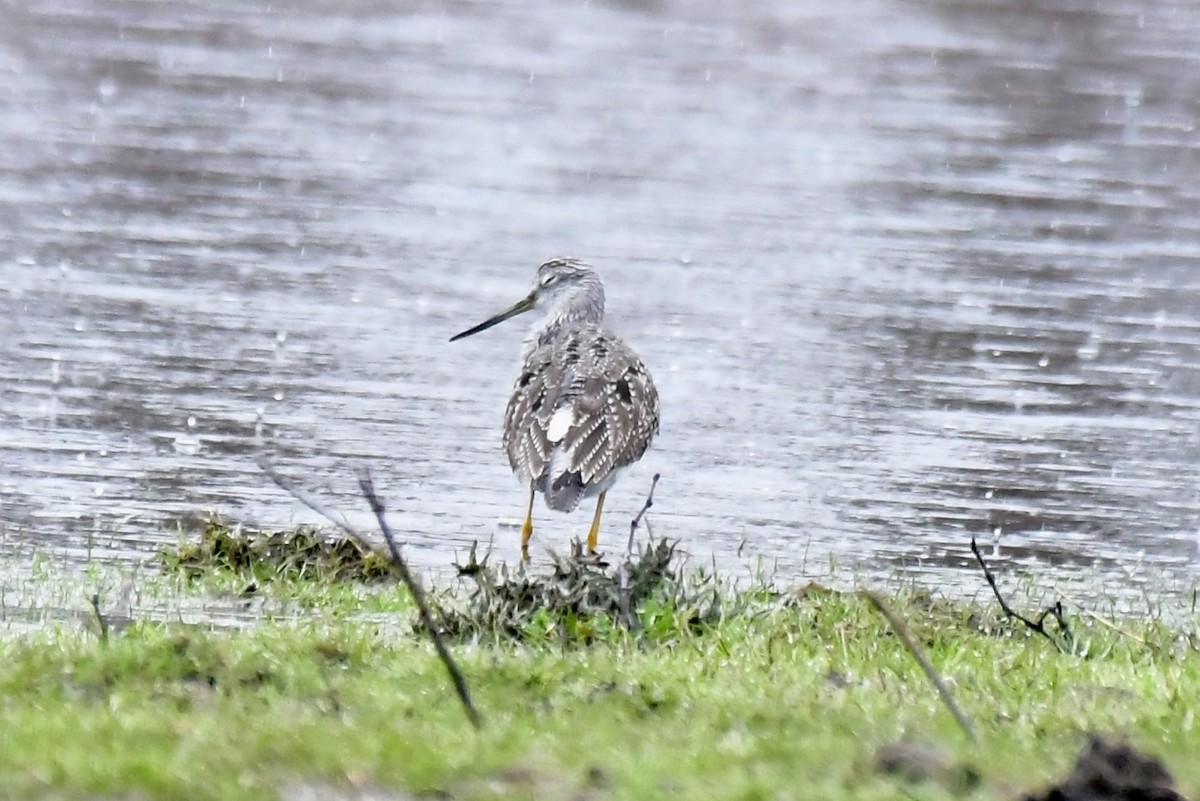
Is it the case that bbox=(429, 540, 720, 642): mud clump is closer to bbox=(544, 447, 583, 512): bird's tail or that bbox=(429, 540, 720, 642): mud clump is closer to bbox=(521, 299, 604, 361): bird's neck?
bbox=(544, 447, 583, 512): bird's tail

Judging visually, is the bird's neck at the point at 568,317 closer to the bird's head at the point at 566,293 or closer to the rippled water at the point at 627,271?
the bird's head at the point at 566,293

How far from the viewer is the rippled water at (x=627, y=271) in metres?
13.7

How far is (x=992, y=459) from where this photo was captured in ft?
48.9

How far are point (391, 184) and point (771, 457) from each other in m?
9.26

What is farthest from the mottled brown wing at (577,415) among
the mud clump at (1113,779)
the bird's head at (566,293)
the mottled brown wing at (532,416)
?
the mud clump at (1113,779)

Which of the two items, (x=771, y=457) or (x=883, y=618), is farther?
(x=771, y=457)

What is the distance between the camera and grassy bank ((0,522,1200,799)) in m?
6.68

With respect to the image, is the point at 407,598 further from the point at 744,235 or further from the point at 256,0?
the point at 256,0

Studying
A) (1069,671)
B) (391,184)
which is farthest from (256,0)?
(1069,671)

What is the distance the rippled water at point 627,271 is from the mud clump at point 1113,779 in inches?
235

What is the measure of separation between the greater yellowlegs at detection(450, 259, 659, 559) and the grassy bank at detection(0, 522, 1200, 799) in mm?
1335

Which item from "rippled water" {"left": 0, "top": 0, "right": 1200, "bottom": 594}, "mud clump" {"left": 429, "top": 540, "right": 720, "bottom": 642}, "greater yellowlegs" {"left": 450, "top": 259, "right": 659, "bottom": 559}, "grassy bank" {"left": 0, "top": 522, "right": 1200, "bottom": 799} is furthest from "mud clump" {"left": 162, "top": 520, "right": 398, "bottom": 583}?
"mud clump" {"left": 429, "top": 540, "right": 720, "bottom": 642}

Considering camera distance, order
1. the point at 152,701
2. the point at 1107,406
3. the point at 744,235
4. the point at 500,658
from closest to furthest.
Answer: the point at 152,701 < the point at 500,658 < the point at 1107,406 < the point at 744,235

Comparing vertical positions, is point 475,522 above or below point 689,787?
below
